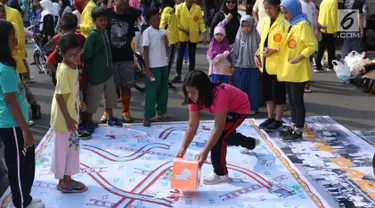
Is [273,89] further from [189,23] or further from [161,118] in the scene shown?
[189,23]

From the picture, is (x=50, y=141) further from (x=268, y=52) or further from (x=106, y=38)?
(x=268, y=52)

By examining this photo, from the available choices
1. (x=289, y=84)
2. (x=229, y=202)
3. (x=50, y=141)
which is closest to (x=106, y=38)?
(x=50, y=141)

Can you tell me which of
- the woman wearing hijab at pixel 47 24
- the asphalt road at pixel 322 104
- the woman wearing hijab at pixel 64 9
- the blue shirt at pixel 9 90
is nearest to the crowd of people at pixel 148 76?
the blue shirt at pixel 9 90

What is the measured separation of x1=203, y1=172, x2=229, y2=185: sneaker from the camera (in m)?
4.15

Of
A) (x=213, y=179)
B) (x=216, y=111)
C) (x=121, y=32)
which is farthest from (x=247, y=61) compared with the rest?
(x=216, y=111)

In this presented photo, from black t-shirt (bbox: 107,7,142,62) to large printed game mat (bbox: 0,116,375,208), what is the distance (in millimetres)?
891

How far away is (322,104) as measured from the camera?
682 centimetres

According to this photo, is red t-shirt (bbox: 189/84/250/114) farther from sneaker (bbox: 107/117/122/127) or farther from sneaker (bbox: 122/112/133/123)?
sneaker (bbox: 122/112/133/123)

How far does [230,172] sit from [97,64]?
6.56 ft

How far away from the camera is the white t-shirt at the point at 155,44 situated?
221 inches

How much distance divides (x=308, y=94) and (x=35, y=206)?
16.0 feet

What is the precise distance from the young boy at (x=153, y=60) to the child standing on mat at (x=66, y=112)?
184 centimetres

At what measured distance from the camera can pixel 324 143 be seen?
5160 mm

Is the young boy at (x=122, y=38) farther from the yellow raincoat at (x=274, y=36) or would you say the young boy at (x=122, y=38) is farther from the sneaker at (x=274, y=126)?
the sneaker at (x=274, y=126)
